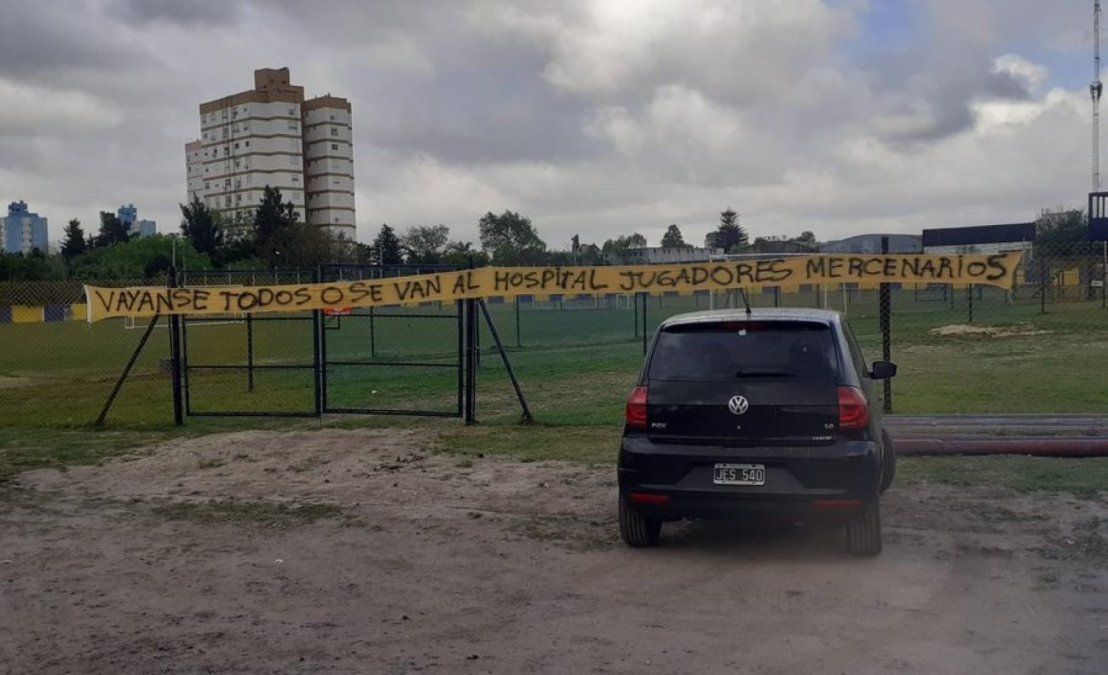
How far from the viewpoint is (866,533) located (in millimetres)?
7082

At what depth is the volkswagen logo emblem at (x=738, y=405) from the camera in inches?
277

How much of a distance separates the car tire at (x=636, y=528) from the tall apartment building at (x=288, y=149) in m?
113

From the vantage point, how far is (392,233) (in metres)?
97.4

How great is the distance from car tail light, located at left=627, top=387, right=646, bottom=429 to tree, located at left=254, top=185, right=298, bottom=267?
7783cm

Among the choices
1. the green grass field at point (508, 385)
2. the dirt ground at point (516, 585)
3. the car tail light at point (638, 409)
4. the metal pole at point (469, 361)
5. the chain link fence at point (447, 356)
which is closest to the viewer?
the dirt ground at point (516, 585)

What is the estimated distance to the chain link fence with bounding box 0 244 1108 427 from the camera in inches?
624

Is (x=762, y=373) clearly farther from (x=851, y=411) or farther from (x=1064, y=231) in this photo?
(x=1064, y=231)

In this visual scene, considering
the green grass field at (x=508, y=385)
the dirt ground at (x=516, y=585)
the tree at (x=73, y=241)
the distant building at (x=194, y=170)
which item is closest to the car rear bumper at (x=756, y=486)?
the dirt ground at (x=516, y=585)

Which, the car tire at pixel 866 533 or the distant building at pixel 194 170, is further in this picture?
the distant building at pixel 194 170

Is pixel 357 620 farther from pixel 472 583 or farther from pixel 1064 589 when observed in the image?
pixel 1064 589

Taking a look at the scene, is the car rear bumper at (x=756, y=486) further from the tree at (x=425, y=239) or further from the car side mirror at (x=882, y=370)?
the tree at (x=425, y=239)

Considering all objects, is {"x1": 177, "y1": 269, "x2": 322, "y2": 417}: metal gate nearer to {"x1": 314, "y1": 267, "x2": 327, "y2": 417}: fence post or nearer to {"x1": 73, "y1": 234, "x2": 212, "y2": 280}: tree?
{"x1": 314, "y1": 267, "x2": 327, "y2": 417}: fence post

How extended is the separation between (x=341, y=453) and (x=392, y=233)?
86889 millimetres

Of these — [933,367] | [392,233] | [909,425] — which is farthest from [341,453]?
[392,233]
